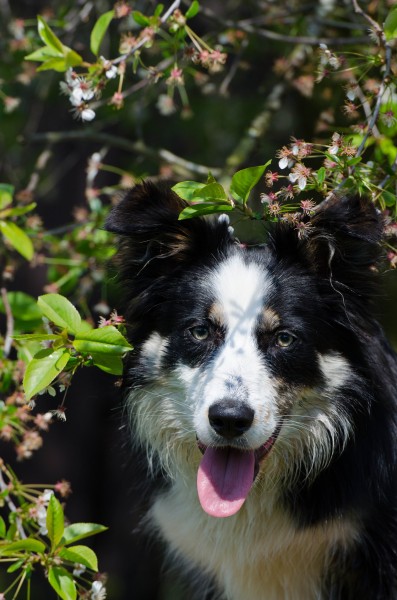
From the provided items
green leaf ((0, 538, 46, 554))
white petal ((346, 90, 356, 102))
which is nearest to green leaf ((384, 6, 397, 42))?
white petal ((346, 90, 356, 102))

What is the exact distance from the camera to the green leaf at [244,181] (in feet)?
9.10

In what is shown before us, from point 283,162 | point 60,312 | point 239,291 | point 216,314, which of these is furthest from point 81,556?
point 283,162

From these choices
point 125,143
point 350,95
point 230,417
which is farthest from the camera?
point 125,143

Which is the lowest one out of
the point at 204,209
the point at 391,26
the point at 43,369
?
the point at 43,369

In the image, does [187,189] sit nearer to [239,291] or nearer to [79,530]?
[239,291]

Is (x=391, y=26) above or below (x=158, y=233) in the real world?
above

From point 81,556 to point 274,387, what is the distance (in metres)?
0.81

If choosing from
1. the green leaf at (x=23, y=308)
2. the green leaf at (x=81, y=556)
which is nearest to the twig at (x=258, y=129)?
the green leaf at (x=23, y=308)

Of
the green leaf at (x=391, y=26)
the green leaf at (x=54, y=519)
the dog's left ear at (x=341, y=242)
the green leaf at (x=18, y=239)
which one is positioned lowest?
the green leaf at (x=54, y=519)

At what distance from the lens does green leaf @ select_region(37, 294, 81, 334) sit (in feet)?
9.13

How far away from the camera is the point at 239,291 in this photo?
10.3 ft

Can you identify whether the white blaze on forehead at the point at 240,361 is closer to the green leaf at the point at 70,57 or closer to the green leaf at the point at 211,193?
the green leaf at the point at 211,193

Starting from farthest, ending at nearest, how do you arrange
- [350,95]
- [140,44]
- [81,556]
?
[140,44] → [350,95] → [81,556]

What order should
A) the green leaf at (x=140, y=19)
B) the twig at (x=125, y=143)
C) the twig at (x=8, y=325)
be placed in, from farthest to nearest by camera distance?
the twig at (x=125, y=143) → the twig at (x=8, y=325) → the green leaf at (x=140, y=19)
